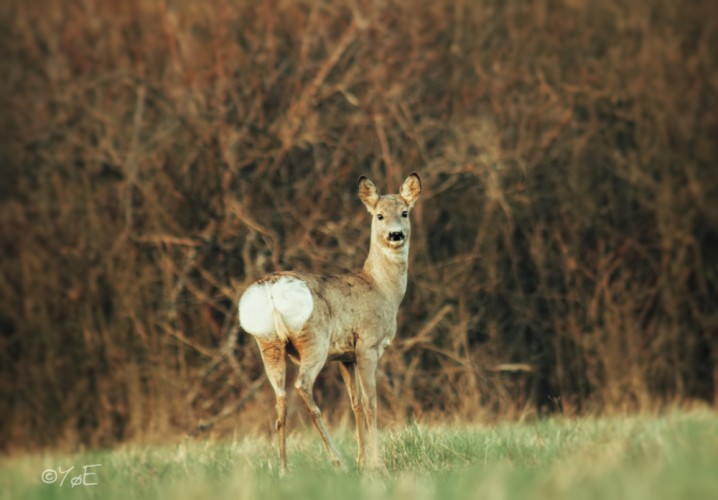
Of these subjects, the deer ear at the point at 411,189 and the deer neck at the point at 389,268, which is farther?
the deer ear at the point at 411,189

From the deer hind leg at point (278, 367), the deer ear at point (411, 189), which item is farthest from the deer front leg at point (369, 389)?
the deer ear at point (411, 189)

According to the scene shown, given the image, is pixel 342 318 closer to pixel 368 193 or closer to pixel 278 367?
pixel 278 367

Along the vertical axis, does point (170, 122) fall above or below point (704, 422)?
above

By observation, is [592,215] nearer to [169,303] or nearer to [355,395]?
[169,303]

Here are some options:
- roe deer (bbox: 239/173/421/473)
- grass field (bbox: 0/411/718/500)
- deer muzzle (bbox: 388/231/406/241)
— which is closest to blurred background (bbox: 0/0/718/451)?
grass field (bbox: 0/411/718/500)

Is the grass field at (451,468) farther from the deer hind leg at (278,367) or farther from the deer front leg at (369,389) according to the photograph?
the deer hind leg at (278,367)

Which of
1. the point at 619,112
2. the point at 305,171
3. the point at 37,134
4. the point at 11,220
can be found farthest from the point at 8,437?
the point at 619,112

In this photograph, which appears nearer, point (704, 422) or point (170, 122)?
point (704, 422)

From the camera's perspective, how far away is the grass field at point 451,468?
3.71 meters

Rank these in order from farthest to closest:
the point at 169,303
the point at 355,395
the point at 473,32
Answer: the point at 473,32 → the point at 169,303 → the point at 355,395

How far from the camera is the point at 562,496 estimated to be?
11.8 feet

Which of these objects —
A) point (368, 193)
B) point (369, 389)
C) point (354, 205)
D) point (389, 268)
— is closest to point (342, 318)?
point (369, 389)

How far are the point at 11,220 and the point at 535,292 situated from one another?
696cm

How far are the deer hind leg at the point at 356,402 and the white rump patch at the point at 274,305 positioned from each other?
2.53 ft
